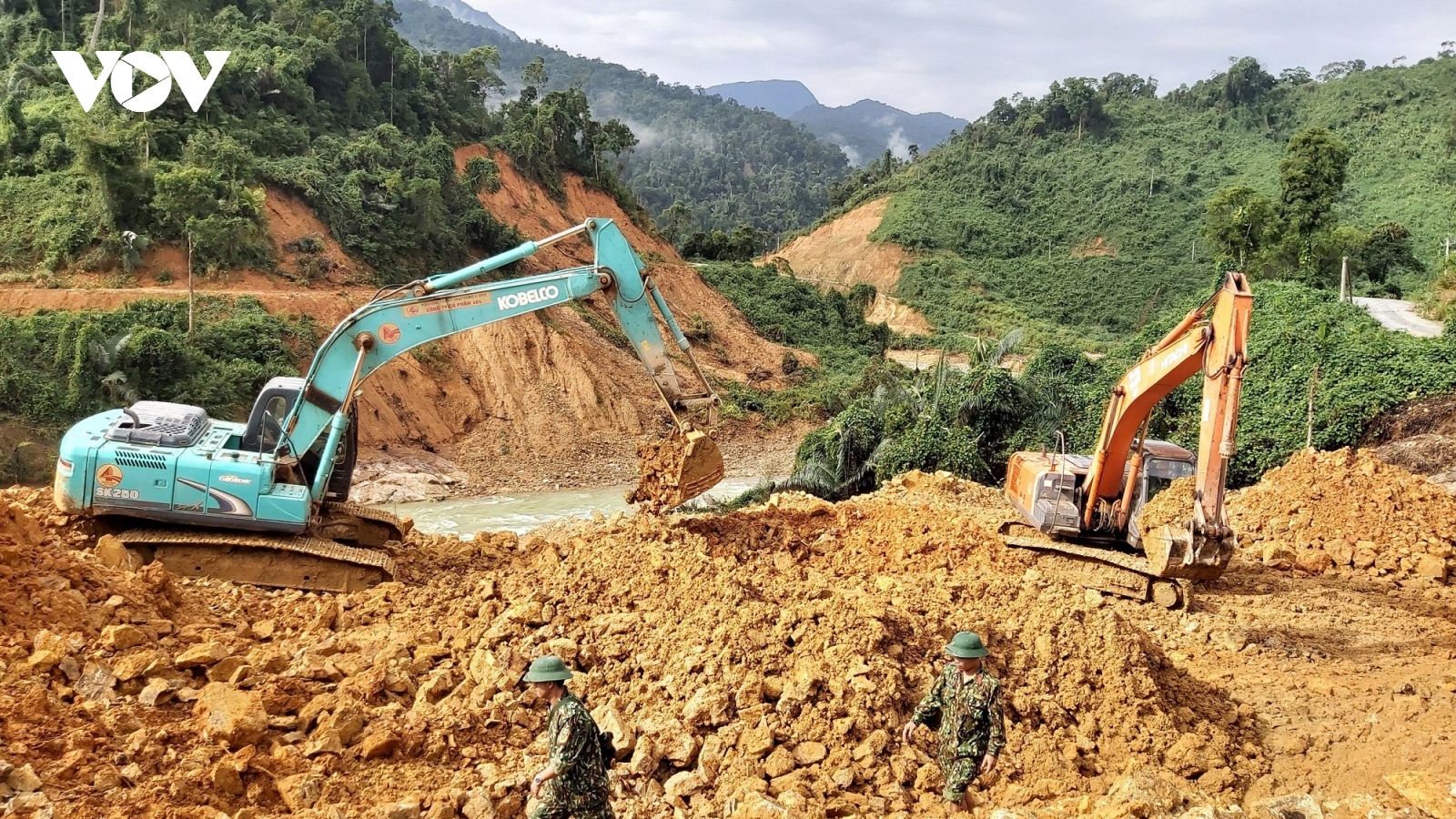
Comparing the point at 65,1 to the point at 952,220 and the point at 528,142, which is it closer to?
the point at 528,142

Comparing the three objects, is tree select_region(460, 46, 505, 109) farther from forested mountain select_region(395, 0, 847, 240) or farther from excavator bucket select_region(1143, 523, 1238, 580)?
excavator bucket select_region(1143, 523, 1238, 580)

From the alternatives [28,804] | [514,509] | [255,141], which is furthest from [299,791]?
[255,141]

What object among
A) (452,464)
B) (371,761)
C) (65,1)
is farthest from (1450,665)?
(65,1)

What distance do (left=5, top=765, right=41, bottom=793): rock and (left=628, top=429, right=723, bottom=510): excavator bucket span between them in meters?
6.79

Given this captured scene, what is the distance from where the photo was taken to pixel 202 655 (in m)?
7.64

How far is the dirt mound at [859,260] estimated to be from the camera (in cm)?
5672

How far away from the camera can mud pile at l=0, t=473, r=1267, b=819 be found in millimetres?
6262

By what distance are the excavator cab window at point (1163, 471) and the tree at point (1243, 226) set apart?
2959 centimetres

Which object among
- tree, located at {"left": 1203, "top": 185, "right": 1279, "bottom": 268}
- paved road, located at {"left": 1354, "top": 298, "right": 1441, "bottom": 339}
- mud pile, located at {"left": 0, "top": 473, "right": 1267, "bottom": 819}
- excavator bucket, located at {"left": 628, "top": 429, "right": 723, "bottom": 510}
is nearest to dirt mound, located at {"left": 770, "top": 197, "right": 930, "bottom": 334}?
tree, located at {"left": 1203, "top": 185, "right": 1279, "bottom": 268}

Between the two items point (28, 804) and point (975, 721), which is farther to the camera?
point (975, 721)

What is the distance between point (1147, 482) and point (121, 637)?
10.2m

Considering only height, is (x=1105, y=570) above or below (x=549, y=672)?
below

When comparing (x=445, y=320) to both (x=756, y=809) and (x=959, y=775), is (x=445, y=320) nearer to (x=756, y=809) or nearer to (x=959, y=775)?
(x=756, y=809)

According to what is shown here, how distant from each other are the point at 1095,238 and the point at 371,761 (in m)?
63.9
